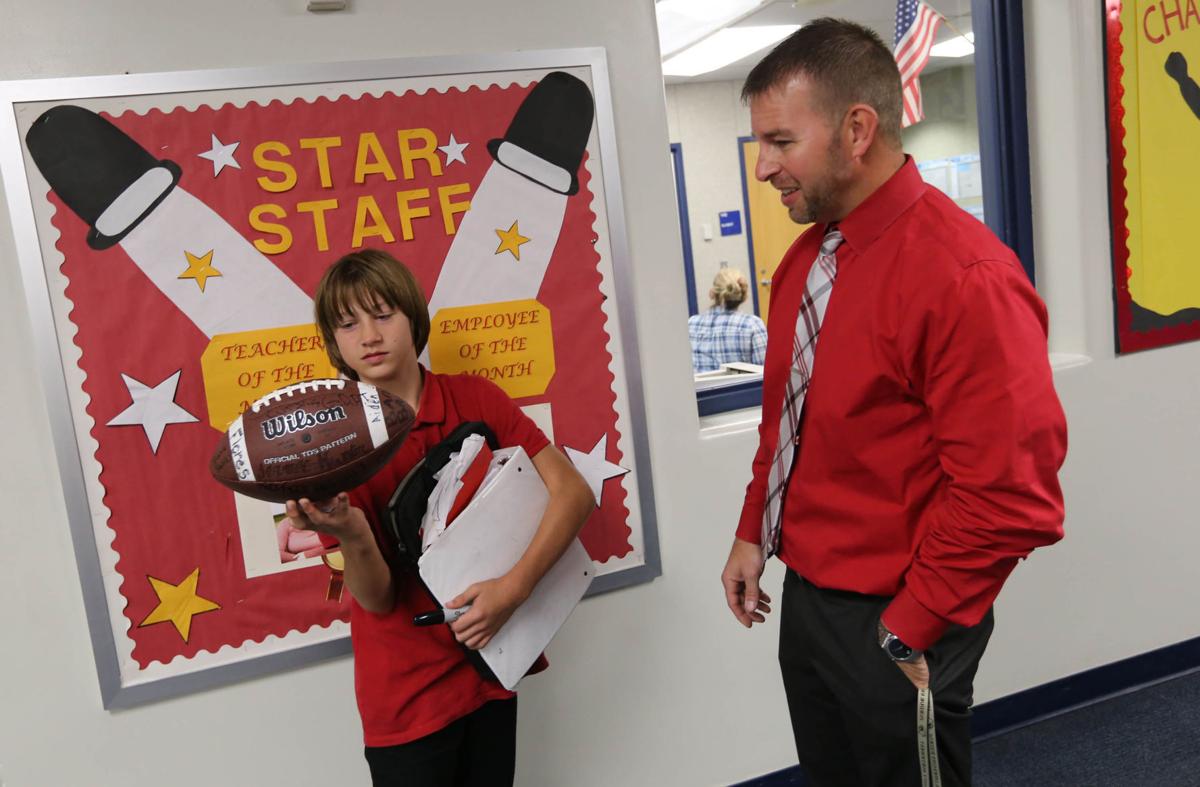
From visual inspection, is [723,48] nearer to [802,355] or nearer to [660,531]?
[660,531]

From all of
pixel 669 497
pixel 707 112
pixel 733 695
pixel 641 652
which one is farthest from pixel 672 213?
pixel 707 112

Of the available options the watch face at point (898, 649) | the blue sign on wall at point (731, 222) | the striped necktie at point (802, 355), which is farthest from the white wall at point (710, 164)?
the watch face at point (898, 649)

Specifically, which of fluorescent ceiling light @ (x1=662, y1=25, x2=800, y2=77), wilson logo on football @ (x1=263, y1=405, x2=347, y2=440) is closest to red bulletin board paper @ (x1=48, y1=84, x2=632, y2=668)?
wilson logo on football @ (x1=263, y1=405, x2=347, y2=440)

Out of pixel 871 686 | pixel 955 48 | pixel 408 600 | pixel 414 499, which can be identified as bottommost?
pixel 871 686

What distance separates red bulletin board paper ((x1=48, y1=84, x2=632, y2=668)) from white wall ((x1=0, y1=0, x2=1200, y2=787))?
11cm

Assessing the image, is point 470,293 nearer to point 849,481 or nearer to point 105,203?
point 105,203

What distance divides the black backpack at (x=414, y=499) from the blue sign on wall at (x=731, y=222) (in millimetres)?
5564

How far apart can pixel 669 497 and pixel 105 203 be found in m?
1.28

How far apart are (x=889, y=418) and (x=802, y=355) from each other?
0.19 meters

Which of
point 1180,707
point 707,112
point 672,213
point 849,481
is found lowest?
point 1180,707

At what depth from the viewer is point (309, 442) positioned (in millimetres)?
1160

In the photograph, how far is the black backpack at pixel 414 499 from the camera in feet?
4.21

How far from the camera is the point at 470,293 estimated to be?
178cm

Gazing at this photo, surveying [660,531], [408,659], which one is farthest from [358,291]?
[660,531]
